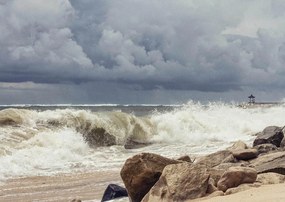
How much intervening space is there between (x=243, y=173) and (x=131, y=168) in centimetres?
192

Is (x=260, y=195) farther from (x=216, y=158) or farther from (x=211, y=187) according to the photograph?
(x=216, y=158)

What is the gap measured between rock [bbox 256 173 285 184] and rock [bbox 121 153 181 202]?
1609mm

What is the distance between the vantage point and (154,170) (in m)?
8.86

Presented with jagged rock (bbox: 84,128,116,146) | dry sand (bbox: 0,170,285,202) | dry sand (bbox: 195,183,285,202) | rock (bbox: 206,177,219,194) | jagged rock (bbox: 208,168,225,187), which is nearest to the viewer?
dry sand (bbox: 195,183,285,202)

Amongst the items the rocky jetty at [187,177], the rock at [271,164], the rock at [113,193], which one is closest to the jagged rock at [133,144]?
the rocky jetty at [187,177]

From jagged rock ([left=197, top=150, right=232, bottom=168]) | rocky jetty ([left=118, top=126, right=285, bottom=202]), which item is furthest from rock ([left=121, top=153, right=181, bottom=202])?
jagged rock ([left=197, top=150, right=232, bottom=168])

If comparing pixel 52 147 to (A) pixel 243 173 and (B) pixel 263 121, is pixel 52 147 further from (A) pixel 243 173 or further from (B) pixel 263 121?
(B) pixel 263 121

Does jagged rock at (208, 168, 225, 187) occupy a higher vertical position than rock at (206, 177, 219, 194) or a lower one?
higher

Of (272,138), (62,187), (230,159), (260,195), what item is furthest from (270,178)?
(272,138)

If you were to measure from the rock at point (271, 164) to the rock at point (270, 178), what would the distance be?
0.52m

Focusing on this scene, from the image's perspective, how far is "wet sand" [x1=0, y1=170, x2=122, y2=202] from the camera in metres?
→ 11.0

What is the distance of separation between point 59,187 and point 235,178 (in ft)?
17.7

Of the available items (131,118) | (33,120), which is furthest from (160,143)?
(33,120)

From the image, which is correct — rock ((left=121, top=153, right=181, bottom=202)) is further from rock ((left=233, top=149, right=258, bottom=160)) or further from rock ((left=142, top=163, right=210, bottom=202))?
rock ((left=233, top=149, right=258, bottom=160))
